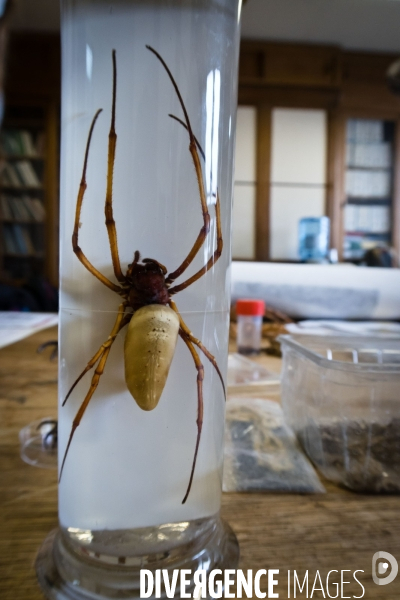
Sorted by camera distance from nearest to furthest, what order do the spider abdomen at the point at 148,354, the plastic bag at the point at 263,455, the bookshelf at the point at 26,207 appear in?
the spider abdomen at the point at 148,354, the plastic bag at the point at 263,455, the bookshelf at the point at 26,207

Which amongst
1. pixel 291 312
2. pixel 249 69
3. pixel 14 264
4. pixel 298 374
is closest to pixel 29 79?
pixel 14 264

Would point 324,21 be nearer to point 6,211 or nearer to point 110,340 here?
point 6,211

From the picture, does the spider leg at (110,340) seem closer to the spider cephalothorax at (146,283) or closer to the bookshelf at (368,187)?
the spider cephalothorax at (146,283)

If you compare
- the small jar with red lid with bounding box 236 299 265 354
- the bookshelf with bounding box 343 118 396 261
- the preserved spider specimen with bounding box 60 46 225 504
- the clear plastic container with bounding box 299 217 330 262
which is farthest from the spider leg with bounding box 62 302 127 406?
the bookshelf with bounding box 343 118 396 261

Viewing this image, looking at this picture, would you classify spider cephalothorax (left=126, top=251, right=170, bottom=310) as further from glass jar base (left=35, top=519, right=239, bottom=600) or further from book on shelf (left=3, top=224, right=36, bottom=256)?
book on shelf (left=3, top=224, right=36, bottom=256)

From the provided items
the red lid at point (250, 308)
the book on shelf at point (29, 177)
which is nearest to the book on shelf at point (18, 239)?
the book on shelf at point (29, 177)

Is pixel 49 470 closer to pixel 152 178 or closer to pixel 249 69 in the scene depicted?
pixel 152 178

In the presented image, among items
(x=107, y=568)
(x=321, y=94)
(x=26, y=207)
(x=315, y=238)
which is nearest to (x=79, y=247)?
(x=107, y=568)
